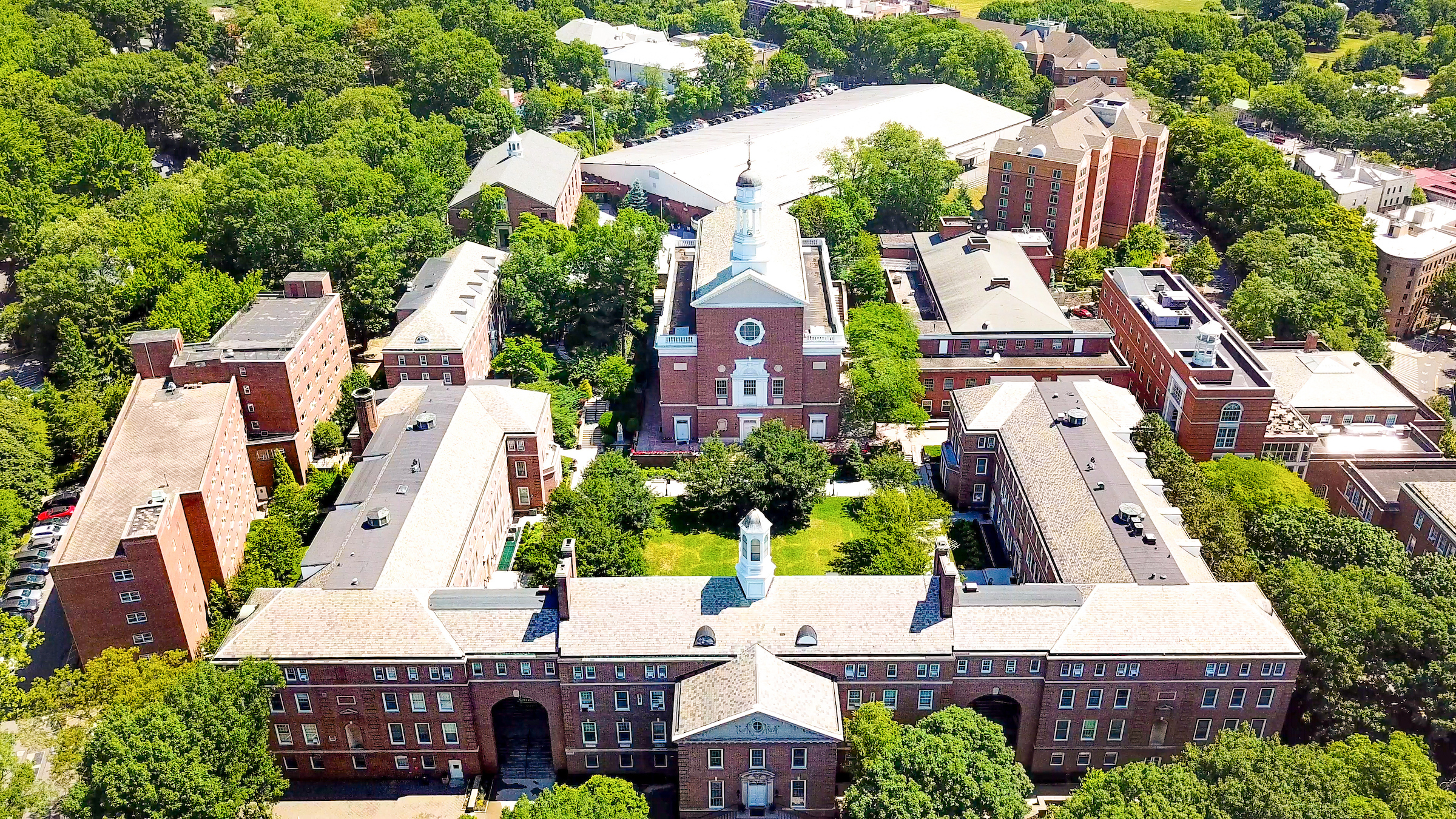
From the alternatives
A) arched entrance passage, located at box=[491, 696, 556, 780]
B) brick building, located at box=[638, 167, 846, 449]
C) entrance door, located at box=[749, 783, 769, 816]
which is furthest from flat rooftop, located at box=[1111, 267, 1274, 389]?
arched entrance passage, located at box=[491, 696, 556, 780]

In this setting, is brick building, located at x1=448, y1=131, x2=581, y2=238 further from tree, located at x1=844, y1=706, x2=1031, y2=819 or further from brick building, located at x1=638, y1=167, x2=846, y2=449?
tree, located at x1=844, y1=706, x2=1031, y2=819

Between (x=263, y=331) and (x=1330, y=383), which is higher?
(x=263, y=331)

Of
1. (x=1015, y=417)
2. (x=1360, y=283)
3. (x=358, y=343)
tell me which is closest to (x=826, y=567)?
(x=1015, y=417)

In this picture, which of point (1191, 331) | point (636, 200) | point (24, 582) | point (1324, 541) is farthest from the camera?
point (636, 200)

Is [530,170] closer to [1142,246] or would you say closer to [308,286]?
[308,286]

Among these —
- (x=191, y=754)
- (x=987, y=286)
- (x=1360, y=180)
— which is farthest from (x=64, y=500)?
(x=1360, y=180)

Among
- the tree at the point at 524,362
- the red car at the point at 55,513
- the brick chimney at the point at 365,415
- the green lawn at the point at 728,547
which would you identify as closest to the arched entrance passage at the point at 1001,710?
the green lawn at the point at 728,547
